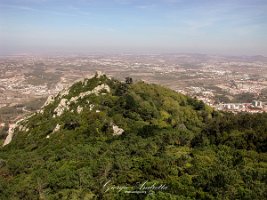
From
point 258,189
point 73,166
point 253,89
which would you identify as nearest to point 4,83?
A: point 253,89

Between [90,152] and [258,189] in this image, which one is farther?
[90,152]

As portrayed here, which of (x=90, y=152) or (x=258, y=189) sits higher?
(x=258, y=189)

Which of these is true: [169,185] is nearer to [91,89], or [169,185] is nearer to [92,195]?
[92,195]

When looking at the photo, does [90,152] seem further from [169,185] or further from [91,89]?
[91,89]

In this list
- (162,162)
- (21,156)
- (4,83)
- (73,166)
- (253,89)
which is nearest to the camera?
(162,162)

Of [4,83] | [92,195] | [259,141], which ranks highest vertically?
[259,141]

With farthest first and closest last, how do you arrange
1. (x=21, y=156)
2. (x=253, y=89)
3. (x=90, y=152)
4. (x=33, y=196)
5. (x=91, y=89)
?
(x=253, y=89) < (x=91, y=89) < (x=21, y=156) < (x=90, y=152) < (x=33, y=196)

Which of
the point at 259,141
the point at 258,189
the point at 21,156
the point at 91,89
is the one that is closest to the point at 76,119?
the point at 21,156
